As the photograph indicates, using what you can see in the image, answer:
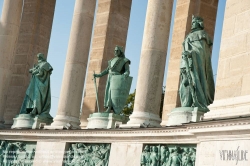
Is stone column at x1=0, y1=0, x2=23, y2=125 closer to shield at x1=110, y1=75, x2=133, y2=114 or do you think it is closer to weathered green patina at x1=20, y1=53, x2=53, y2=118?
weathered green patina at x1=20, y1=53, x2=53, y2=118

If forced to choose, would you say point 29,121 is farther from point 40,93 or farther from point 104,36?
point 104,36

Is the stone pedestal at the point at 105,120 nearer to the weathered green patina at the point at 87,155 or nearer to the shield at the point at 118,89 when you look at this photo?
the shield at the point at 118,89

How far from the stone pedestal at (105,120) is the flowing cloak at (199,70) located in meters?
12.4

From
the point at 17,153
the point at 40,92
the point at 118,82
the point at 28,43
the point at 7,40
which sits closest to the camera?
the point at 118,82

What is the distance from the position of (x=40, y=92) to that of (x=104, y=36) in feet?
41.1

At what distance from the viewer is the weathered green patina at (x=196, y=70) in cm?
5131

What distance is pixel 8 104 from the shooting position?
3359 inches

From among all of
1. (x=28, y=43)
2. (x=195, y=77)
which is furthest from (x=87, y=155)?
(x=28, y=43)

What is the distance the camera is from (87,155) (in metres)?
62.0

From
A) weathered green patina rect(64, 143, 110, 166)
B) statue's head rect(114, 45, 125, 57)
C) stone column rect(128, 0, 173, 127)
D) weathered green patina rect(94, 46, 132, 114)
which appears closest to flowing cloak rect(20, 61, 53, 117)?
weathered green patina rect(64, 143, 110, 166)

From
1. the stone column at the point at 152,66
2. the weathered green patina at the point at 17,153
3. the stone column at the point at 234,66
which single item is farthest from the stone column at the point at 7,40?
the stone column at the point at 234,66

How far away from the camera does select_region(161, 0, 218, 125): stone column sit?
67.1 meters

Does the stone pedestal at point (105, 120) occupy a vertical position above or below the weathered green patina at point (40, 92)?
below

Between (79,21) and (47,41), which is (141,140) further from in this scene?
(47,41)
